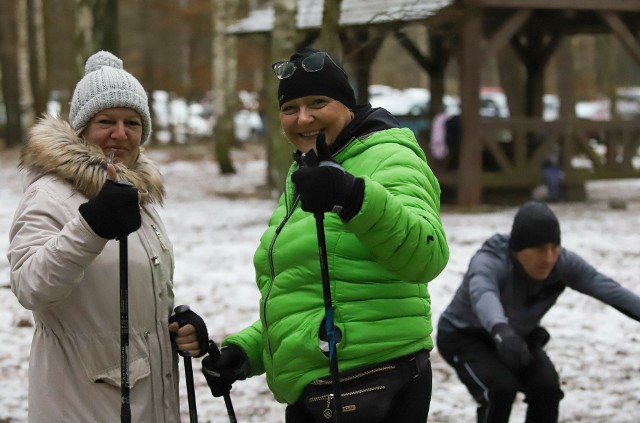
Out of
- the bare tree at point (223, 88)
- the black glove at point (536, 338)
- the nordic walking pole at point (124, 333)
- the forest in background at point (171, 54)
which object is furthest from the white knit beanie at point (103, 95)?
the bare tree at point (223, 88)

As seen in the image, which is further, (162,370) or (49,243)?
(162,370)

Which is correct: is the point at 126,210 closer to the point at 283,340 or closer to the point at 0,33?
the point at 283,340

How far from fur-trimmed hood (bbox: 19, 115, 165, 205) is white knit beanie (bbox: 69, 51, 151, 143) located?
74mm

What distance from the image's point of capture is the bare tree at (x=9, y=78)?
32.9m

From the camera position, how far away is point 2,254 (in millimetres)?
11844

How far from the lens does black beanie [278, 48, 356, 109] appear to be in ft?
10.7

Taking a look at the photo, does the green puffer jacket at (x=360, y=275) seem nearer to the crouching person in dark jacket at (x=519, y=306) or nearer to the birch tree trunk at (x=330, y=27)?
the crouching person in dark jacket at (x=519, y=306)

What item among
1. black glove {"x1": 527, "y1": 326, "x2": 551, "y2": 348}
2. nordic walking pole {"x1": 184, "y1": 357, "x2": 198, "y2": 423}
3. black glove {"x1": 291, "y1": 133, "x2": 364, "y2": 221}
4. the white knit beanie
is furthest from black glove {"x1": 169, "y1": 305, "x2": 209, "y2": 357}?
black glove {"x1": 527, "y1": 326, "x2": 551, "y2": 348}

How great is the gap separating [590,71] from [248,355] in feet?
168

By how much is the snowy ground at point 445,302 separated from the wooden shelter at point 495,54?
803 millimetres

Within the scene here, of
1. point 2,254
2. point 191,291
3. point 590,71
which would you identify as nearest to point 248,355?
point 191,291

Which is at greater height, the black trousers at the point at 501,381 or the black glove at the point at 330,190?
the black glove at the point at 330,190

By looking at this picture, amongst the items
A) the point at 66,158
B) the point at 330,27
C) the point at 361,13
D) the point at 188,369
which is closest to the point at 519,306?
the point at 188,369

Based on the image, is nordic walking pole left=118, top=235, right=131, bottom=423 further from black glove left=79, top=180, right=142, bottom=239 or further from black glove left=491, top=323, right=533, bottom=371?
black glove left=491, top=323, right=533, bottom=371
